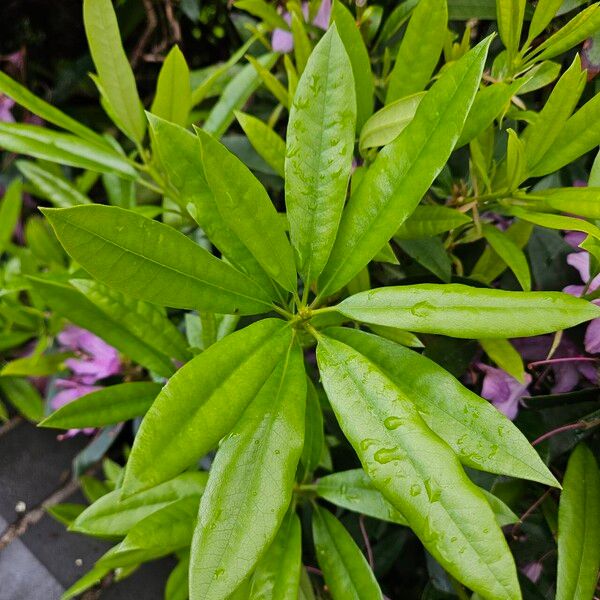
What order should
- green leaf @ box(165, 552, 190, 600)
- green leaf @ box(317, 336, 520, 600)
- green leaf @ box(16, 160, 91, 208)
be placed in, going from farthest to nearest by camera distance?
green leaf @ box(16, 160, 91, 208), green leaf @ box(165, 552, 190, 600), green leaf @ box(317, 336, 520, 600)

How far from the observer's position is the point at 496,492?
66 cm

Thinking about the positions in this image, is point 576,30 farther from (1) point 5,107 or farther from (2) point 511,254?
(1) point 5,107

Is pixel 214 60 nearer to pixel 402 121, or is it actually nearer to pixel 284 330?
pixel 402 121

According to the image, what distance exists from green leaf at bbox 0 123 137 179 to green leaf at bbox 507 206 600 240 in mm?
480

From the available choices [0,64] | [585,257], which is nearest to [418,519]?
[585,257]

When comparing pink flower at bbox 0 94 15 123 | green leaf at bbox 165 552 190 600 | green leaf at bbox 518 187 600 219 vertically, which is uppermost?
pink flower at bbox 0 94 15 123

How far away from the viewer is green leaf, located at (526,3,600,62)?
19.4 inches

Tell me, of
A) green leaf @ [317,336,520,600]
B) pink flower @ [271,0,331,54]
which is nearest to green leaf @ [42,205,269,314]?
green leaf @ [317,336,520,600]

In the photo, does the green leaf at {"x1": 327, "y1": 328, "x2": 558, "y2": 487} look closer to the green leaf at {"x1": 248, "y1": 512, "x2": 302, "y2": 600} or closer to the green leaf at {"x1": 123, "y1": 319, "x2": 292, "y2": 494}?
the green leaf at {"x1": 123, "y1": 319, "x2": 292, "y2": 494}

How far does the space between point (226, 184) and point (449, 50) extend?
0.34m

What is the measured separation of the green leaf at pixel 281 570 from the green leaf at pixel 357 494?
65 mm

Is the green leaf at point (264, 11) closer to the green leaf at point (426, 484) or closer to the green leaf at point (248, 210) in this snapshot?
the green leaf at point (248, 210)

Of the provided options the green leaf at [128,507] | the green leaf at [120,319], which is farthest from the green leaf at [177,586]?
the green leaf at [120,319]

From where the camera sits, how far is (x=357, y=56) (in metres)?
0.57
